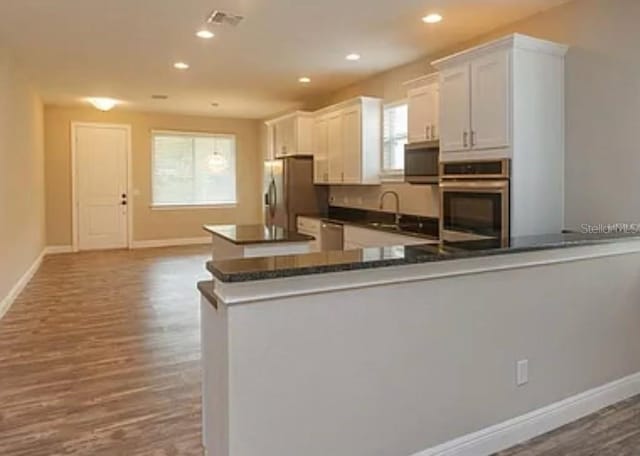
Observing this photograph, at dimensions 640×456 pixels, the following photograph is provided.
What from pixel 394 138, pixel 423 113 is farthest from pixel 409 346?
pixel 394 138

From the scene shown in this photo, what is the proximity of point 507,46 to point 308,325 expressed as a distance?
2.74 metres

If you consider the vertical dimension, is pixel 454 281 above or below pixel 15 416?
above

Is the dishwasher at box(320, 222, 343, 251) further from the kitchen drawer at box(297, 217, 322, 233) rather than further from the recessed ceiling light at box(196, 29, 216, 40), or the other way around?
the recessed ceiling light at box(196, 29, 216, 40)

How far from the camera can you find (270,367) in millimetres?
1847

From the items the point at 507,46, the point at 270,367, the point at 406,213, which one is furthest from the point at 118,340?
the point at 507,46

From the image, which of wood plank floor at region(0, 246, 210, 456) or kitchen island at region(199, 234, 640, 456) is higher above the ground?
kitchen island at region(199, 234, 640, 456)

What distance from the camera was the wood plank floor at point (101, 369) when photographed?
102 inches

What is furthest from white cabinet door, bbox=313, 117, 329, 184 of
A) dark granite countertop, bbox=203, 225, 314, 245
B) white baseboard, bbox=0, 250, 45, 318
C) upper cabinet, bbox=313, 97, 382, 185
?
white baseboard, bbox=0, 250, 45, 318

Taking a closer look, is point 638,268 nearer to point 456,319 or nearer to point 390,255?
point 456,319

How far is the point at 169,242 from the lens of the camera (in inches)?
411

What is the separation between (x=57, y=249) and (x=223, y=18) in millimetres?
7094

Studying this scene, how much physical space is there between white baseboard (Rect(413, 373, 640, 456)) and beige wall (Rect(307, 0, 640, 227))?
1.20 metres

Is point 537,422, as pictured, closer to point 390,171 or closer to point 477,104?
point 477,104

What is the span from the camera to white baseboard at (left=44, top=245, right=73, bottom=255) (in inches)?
372
